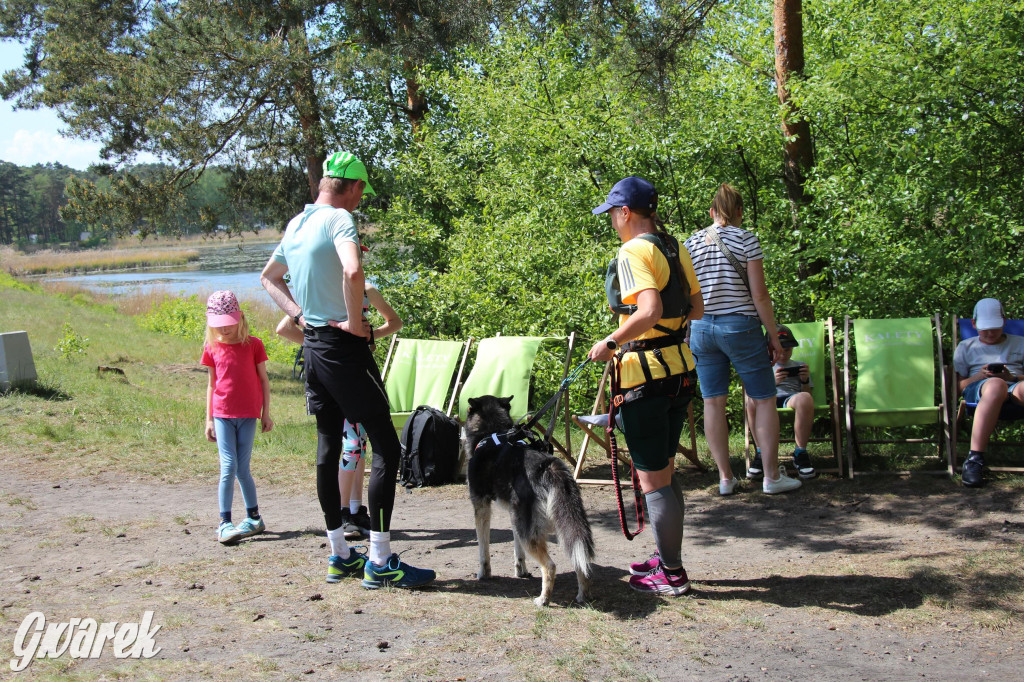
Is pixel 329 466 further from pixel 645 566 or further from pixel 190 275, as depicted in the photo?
pixel 190 275

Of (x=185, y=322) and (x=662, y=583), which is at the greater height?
(x=185, y=322)

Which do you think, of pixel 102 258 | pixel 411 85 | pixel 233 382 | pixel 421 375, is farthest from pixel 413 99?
pixel 102 258

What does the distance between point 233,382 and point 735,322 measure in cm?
309

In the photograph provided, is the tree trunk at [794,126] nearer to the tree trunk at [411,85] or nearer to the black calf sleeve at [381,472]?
the black calf sleeve at [381,472]

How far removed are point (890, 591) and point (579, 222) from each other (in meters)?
4.19

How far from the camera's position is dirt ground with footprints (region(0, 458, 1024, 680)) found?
2.99 metres

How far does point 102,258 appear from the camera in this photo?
5328 cm

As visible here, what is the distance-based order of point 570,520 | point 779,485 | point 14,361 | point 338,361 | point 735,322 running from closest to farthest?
point 570,520 → point 338,361 → point 735,322 → point 779,485 → point 14,361

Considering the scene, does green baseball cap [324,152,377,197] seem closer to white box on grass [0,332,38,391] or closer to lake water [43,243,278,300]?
white box on grass [0,332,38,391]

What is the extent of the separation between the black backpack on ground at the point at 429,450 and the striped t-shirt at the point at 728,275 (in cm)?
230

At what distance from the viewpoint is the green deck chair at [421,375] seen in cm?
663

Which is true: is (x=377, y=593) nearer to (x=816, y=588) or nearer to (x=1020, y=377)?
(x=816, y=588)

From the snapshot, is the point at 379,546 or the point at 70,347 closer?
the point at 379,546

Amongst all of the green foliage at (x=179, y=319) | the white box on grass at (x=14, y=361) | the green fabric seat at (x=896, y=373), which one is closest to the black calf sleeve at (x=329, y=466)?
the green fabric seat at (x=896, y=373)
